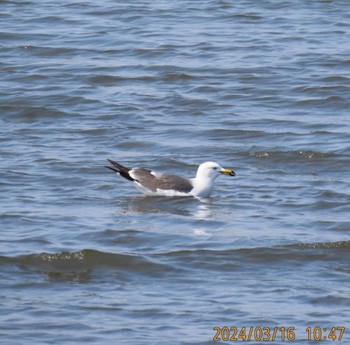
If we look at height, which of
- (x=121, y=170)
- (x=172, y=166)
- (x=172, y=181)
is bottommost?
(x=172, y=166)

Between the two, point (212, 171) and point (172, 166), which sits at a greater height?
point (212, 171)

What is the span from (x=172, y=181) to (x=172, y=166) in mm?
1166

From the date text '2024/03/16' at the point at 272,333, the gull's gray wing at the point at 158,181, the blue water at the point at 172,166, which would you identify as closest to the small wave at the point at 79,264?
the blue water at the point at 172,166

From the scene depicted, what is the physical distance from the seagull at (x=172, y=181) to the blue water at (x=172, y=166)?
111 millimetres

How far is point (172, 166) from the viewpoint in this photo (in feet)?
44.9

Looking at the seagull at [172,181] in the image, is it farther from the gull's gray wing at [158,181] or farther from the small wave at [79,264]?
the small wave at [79,264]

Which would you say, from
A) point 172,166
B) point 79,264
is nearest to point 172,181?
point 172,166

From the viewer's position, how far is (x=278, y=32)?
65.7 ft

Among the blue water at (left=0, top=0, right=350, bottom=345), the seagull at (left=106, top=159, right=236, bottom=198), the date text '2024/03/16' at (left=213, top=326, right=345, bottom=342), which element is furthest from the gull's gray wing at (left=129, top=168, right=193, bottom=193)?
the date text '2024/03/16' at (left=213, top=326, right=345, bottom=342)

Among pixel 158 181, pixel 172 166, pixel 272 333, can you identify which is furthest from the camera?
pixel 172 166

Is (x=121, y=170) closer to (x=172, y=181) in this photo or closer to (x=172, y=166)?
(x=172, y=181)

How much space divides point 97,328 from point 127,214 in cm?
320

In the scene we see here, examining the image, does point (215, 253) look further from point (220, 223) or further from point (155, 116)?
point (155, 116)

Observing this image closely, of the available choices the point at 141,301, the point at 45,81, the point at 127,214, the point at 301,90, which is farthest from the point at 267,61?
the point at 141,301
